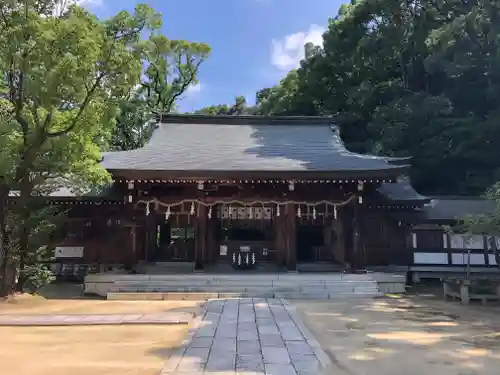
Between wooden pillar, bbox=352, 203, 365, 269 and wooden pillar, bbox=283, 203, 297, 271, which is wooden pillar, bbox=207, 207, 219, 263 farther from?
wooden pillar, bbox=352, 203, 365, 269

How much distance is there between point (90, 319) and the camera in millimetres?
8008

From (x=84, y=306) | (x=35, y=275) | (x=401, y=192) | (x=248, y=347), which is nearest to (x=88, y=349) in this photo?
(x=248, y=347)

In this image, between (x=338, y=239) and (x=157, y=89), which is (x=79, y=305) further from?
(x=157, y=89)

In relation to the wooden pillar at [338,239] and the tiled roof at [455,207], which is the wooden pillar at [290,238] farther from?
the tiled roof at [455,207]

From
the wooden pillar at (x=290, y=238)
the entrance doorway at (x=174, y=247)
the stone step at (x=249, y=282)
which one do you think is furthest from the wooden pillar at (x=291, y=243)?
the entrance doorway at (x=174, y=247)

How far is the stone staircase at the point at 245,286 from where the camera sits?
11.6m

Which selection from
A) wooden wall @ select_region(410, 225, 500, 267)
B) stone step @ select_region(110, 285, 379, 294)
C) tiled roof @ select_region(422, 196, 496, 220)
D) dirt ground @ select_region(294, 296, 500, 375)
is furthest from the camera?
tiled roof @ select_region(422, 196, 496, 220)

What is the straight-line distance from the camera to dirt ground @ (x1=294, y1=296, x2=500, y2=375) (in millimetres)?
5246

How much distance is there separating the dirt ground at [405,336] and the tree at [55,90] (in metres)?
6.86

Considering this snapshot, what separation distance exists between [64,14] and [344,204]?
9.63 meters

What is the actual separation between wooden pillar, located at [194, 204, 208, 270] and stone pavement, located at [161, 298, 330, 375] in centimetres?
470

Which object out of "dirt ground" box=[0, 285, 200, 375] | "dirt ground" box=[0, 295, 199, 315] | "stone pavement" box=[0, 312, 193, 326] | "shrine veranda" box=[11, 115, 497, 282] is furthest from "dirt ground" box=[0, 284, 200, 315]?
"shrine veranda" box=[11, 115, 497, 282]

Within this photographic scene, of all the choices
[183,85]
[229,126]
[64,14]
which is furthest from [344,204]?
[183,85]

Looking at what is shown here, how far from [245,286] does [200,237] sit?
2.35 m
